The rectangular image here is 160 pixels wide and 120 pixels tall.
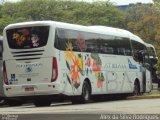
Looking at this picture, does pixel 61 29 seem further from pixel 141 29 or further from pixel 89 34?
pixel 141 29

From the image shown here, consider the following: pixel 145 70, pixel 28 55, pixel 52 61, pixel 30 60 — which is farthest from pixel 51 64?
pixel 145 70

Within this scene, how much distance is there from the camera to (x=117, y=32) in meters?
29.2

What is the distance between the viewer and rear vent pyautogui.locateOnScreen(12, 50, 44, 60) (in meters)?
23.0

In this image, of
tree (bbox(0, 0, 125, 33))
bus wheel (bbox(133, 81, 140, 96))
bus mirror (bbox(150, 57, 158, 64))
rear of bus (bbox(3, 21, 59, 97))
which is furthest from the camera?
tree (bbox(0, 0, 125, 33))

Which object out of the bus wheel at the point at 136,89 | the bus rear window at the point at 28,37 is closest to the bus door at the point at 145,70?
the bus wheel at the point at 136,89

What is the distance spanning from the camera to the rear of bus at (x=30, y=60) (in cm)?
2281

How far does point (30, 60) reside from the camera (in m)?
23.1

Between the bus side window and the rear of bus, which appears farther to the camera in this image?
the bus side window

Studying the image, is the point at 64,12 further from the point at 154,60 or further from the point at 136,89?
the point at 136,89

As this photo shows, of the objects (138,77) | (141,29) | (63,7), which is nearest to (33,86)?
(138,77)

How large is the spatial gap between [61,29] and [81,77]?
105 inches

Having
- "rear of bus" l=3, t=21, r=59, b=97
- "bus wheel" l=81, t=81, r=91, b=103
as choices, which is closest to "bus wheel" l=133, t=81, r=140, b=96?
"bus wheel" l=81, t=81, r=91, b=103

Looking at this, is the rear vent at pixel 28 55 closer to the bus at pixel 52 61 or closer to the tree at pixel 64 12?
the bus at pixel 52 61

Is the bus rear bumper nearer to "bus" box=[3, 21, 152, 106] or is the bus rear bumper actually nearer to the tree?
"bus" box=[3, 21, 152, 106]
